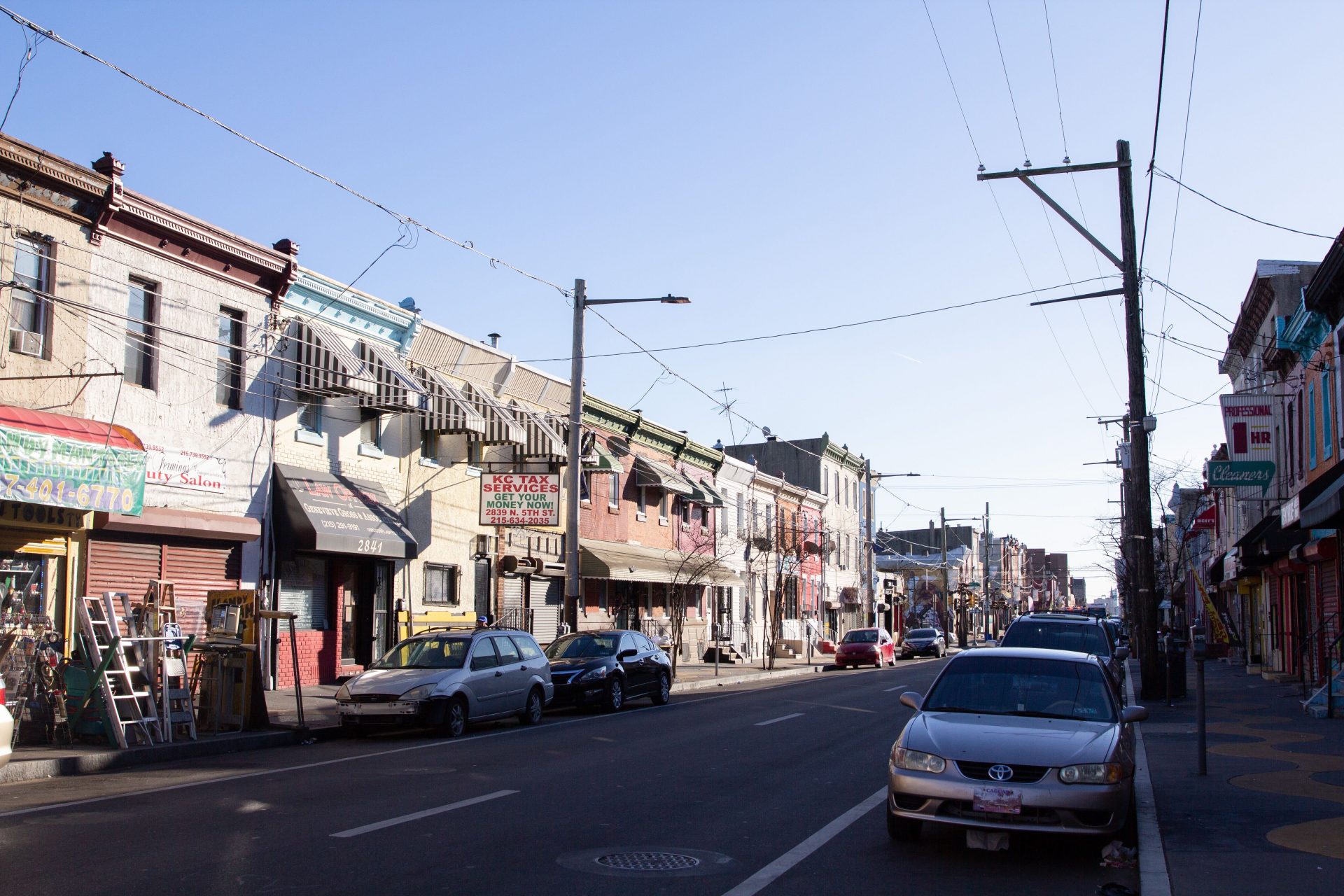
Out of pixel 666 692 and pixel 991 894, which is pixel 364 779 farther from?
pixel 666 692

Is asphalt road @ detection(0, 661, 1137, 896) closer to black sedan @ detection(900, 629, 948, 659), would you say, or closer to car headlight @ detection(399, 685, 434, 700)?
car headlight @ detection(399, 685, 434, 700)

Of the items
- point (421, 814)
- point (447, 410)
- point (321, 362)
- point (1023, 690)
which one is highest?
point (321, 362)

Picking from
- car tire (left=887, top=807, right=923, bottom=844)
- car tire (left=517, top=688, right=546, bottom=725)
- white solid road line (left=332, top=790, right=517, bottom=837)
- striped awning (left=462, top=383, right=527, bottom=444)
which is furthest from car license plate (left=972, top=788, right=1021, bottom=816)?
striped awning (left=462, top=383, right=527, bottom=444)

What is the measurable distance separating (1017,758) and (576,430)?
61.7 feet

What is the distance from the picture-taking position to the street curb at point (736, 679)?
30703 mm

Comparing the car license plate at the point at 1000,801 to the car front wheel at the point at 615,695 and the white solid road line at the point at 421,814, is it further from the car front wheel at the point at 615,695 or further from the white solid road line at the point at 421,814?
→ the car front wheel at the point at 615,695

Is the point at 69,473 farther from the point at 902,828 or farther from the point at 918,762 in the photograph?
the point at 918,762

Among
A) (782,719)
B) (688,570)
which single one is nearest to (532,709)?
(782,719)

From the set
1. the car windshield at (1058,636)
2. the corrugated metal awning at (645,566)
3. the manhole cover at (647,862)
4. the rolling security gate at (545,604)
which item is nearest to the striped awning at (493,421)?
the rolling security gate at (545,604)

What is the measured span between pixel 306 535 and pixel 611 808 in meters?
13.8

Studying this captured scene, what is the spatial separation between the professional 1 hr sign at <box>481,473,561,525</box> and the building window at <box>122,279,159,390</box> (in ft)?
30.8

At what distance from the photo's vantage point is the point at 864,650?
140 feet

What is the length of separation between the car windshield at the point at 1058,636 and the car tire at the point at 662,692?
7.46 m

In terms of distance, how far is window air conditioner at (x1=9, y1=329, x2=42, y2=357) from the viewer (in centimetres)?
1783
